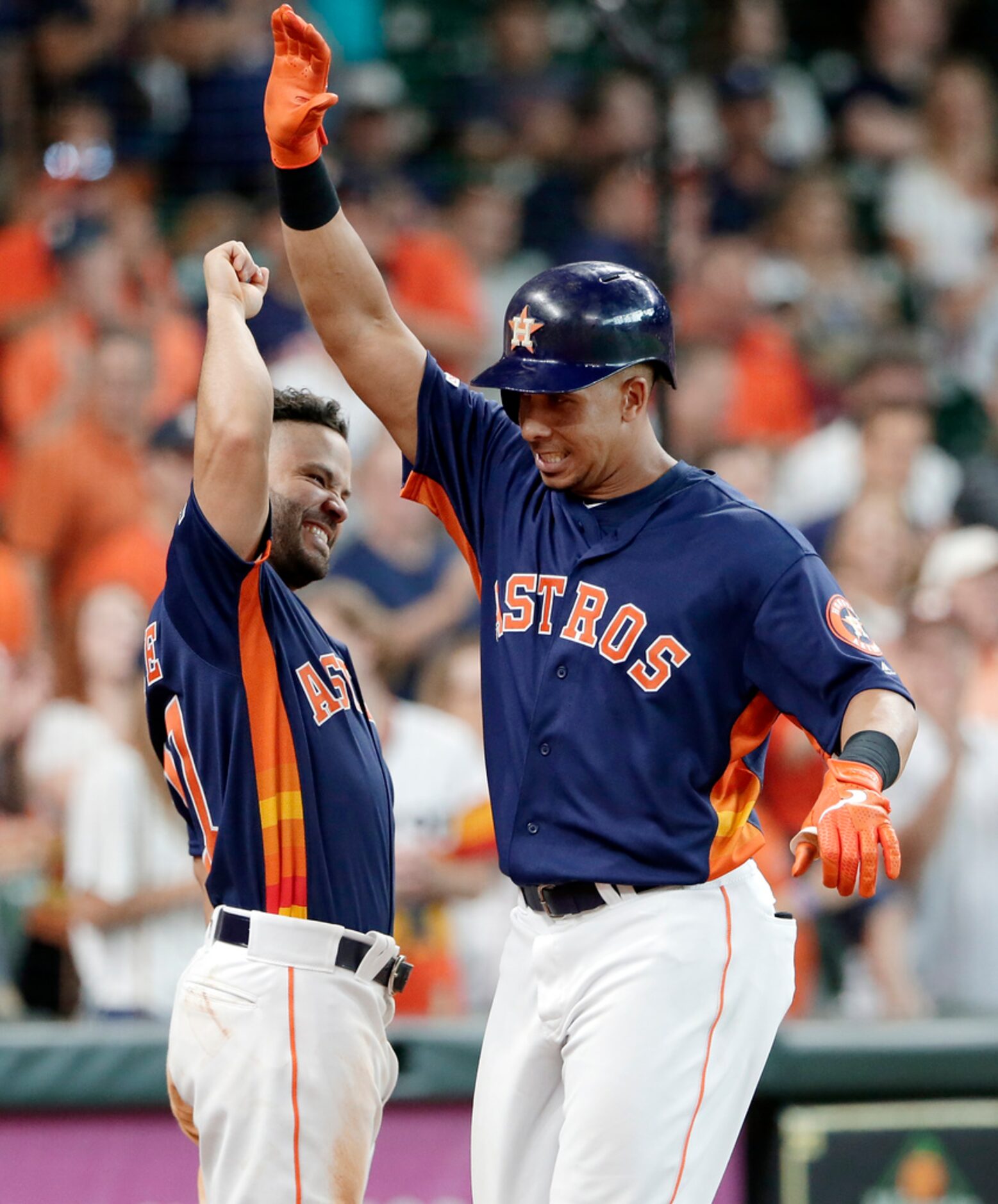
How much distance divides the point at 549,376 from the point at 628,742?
59 centimetres

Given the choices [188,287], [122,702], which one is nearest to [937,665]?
[122,702]

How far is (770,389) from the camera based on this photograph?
6824mm

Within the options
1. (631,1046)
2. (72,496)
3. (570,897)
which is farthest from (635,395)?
(72,496)

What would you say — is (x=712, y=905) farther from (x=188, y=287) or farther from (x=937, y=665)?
(x=188, y=287)

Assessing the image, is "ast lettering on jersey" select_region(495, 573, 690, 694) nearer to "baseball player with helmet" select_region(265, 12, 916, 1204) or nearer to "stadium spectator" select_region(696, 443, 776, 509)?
"baseball player with helmet" select_region(265, 12, 916, 1204)

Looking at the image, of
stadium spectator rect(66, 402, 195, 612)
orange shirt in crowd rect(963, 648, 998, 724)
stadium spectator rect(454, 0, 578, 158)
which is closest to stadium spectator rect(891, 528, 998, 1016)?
orange shirt in crowd rect(963, 648, 998, 724)

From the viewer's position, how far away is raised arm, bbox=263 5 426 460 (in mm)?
2854

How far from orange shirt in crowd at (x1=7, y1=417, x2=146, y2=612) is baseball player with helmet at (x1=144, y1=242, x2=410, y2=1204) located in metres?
2.84

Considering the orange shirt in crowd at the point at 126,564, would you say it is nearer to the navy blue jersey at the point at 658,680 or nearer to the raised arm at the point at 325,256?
the raised arm at the point at 325,256

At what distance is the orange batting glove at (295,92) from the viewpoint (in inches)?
111

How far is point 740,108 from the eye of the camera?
7566 millimetres

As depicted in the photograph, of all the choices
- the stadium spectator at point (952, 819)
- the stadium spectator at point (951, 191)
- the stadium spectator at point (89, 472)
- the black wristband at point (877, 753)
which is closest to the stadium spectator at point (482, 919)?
the stadium spectator at point (952, 819)

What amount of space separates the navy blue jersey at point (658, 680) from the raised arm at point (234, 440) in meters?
0.46

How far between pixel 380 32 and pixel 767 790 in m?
4.49
